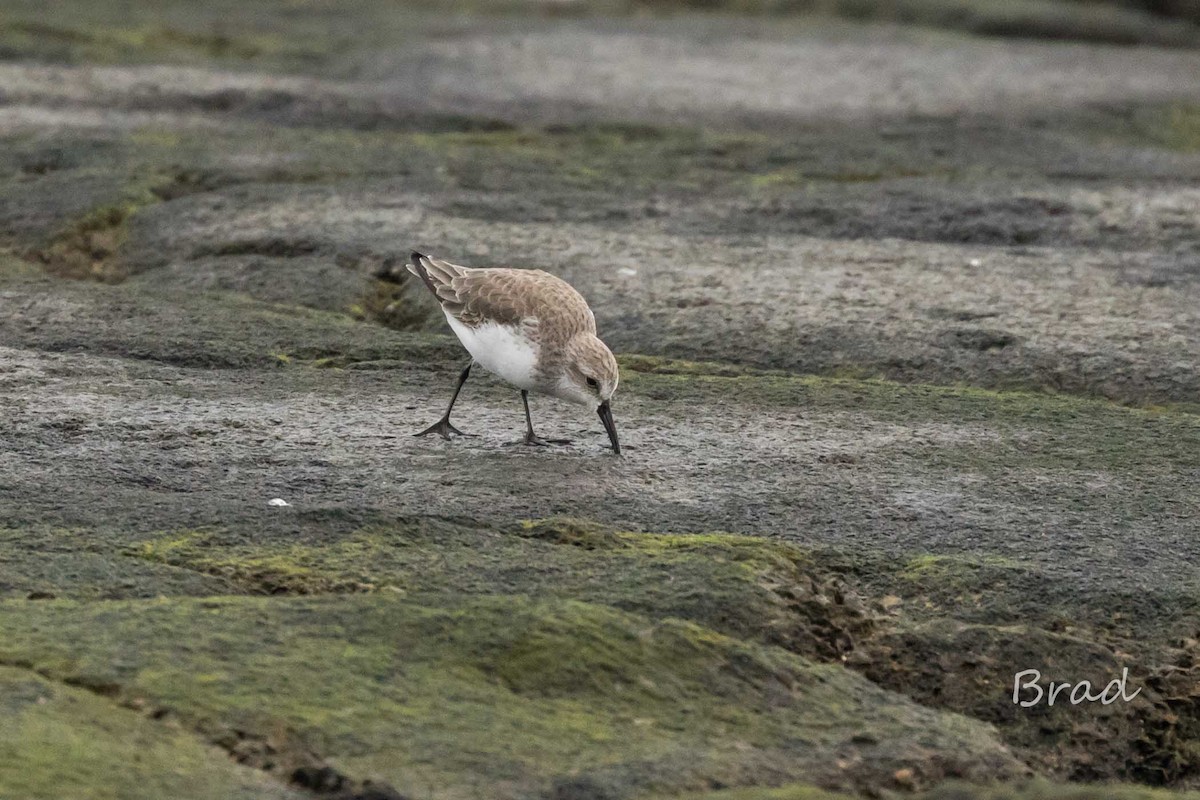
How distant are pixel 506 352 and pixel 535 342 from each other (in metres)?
0.14

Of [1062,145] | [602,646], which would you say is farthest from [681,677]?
[1062,145]

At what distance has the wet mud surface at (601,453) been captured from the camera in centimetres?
429

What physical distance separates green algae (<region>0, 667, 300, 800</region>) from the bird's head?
2544mm

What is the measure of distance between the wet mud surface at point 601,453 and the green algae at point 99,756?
1 cm

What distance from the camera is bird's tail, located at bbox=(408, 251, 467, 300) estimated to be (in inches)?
271

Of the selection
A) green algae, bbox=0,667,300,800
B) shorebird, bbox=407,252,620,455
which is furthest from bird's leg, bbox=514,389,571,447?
green algae, bbox=0,667,300,800

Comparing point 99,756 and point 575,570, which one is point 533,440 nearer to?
point 575,570

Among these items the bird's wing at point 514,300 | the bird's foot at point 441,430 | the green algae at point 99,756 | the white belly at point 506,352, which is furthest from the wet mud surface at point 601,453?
the bird's wing at point 514,300

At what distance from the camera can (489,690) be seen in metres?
4.40

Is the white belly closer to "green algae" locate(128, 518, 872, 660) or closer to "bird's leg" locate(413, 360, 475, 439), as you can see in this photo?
"bird's leg" locate(413, 360, 475, 439)

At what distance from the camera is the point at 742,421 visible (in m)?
6.80

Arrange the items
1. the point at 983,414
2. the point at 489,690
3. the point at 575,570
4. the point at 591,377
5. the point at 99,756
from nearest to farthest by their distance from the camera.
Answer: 1. the point at 99,756
2. the point at 489,690
3. the point at 575,570
4. the point at 591,377
5. the point at 983,414

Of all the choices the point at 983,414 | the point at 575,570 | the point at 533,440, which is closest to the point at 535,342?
the point at 533,440

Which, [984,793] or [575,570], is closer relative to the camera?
[984,793]
